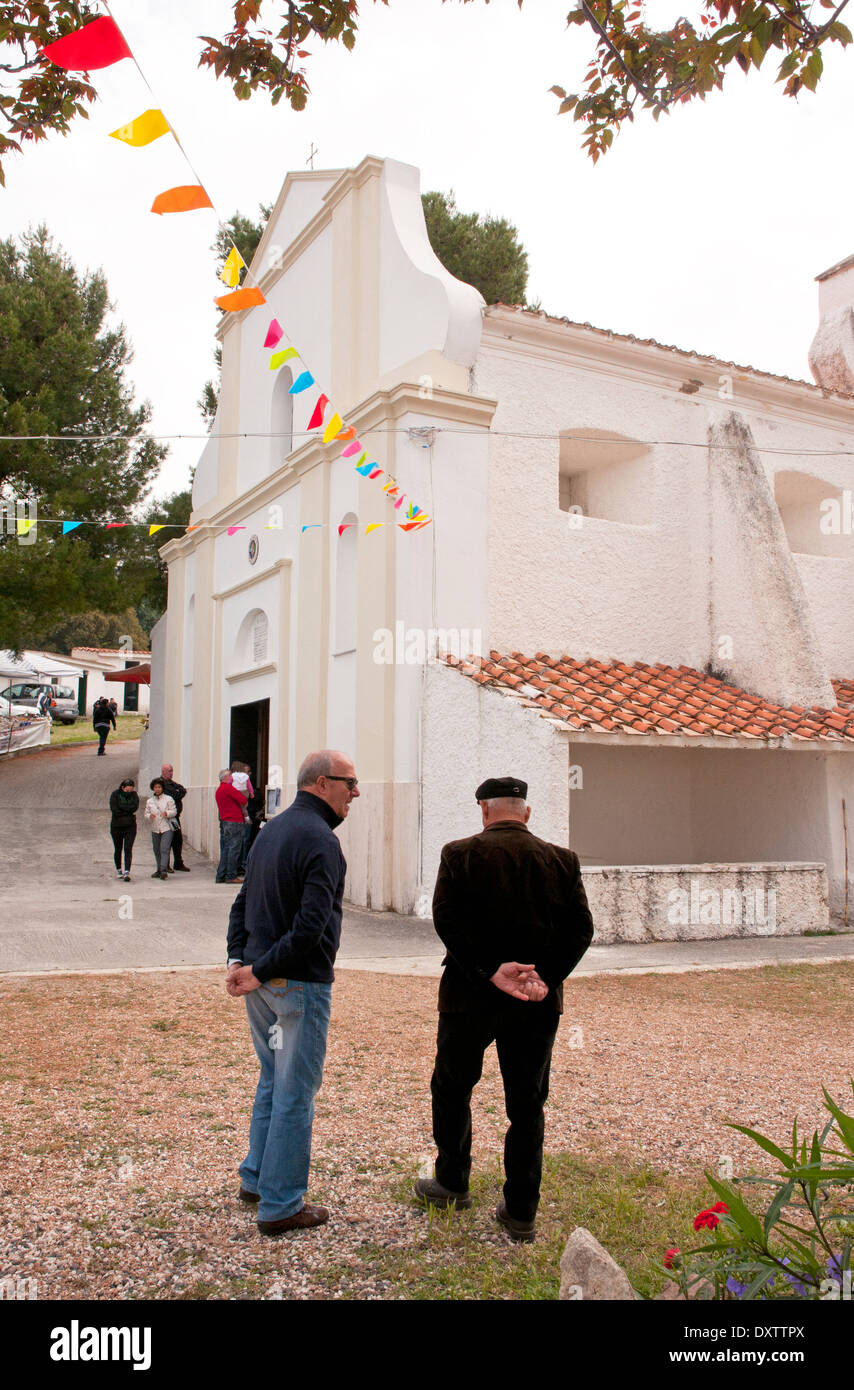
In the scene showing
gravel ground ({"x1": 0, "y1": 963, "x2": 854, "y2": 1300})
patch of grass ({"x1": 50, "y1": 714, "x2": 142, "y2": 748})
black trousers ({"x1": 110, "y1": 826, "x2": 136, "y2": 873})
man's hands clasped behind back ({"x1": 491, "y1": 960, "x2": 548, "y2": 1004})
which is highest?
patch of grass ({"x1": 50, "y1": 714, "x2": 142, "y2": 748})

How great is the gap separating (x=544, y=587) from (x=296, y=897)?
9648 millimetres

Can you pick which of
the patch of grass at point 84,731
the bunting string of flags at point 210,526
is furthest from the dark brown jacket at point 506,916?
the patch of grass at point 84,731

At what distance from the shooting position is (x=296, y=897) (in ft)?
11.9

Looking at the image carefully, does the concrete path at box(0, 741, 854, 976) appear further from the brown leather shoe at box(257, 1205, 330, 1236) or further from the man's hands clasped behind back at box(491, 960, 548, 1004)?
the man's hands clasped behind back at box(491, 960, 548, 1004)

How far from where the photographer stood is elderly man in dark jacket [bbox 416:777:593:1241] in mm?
3590

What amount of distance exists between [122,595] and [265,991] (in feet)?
67.7

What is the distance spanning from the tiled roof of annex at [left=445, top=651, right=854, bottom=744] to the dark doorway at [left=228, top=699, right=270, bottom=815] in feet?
18.3

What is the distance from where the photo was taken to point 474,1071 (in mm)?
3707

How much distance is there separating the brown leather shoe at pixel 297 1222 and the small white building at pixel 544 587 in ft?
22.0

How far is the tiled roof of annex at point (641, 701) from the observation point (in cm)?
1071

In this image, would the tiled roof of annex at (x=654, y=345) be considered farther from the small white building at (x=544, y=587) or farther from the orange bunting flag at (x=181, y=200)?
the orange bunting flag at (x=181, y=200)

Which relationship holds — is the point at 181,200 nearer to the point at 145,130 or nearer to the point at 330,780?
the point at 145,130

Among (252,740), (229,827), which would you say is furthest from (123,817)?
(252,740)

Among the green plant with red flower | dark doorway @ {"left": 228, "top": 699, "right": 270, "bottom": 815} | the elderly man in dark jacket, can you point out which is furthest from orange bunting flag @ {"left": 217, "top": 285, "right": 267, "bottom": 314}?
dark doorway @ {"left": 228, "top": 699, "right": 270, "bottom": 815}
